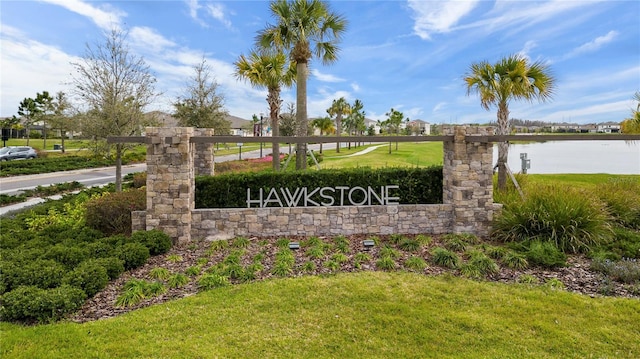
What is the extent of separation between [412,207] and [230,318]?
519 centimetres

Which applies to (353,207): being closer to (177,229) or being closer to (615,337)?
(177,229)

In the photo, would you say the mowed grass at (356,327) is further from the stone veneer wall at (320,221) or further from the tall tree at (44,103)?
the tall tree at (44,103)

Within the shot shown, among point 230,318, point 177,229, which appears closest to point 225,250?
point 177,229

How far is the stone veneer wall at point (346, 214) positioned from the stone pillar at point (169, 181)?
20mm

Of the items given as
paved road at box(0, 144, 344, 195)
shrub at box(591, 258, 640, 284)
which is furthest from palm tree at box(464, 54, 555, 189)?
paved road at box(0, 144, 344, 195)

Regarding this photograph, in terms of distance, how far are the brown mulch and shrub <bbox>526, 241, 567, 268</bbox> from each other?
4.7 inches

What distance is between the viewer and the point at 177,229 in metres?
7.86

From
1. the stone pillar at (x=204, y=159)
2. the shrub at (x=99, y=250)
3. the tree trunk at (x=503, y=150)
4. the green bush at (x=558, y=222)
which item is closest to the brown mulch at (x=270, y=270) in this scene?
the green bush at (x=558, y=222)

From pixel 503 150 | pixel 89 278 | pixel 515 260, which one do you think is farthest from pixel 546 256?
pixel 89 278

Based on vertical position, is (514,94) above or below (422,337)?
above

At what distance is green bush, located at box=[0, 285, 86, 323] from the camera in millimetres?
4484

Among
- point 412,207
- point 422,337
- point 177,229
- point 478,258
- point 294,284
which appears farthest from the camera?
point 412,207

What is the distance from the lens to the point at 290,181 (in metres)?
8.66

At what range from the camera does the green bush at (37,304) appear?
4484 millimetres
